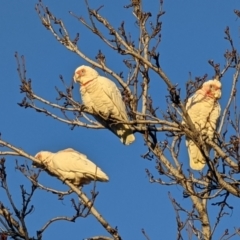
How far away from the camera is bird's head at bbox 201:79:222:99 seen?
798 cm

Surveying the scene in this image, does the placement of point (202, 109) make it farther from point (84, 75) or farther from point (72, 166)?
point (72, 166)

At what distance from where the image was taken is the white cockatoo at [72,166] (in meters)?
7.93

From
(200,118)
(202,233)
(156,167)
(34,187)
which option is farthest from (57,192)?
(200,118)

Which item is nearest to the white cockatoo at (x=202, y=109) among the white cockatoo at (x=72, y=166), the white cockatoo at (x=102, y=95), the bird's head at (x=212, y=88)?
the bird's head at (x=212, y=88)

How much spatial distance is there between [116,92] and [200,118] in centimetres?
121

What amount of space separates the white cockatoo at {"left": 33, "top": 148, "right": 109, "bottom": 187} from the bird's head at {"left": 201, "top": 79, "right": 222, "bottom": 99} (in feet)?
5.90

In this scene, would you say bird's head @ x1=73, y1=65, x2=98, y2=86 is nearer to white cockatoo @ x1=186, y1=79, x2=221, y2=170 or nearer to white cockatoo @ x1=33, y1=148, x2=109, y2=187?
white cockatoo @ x1=33, y1=148, x2=109, y2=187

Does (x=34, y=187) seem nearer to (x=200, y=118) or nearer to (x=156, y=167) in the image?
(x=156, y=167)

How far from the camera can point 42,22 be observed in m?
7.44

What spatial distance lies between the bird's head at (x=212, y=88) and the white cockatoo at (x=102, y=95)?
114cm

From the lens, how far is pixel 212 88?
809 centimetres

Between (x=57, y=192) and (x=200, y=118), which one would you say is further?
(x=200, y=118)

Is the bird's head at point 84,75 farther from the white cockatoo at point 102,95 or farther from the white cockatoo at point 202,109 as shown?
the white cockatoo at point 202,109

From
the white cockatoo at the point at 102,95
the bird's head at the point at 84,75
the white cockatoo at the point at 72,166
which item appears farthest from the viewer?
the bird's head at the point at 84,75
